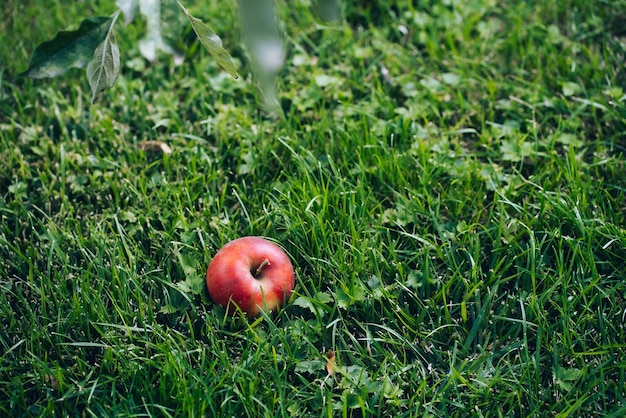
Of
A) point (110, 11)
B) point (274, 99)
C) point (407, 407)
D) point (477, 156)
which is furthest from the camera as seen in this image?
point (110, 11)

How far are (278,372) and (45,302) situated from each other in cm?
77

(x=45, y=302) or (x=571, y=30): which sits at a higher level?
(x=571, y=30)

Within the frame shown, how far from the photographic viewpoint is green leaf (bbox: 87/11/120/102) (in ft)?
4.84

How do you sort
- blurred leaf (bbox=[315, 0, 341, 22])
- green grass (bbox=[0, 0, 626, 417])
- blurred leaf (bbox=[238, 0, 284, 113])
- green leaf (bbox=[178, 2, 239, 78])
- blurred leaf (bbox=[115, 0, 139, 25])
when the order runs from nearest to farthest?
blurred leaf (bbox=[238, 0, 284, 113]), blurred leaf (bbox=[315, 0, 341, 22]), green leaf (bbox=[178, 2, 239, 78]), blurred leaf (bbox=[115, 0, 139, 25]), green grass (bbox=[0, 0, 626, 417])

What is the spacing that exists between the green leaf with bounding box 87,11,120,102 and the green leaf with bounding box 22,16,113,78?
40mm

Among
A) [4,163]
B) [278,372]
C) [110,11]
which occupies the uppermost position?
[110,11]

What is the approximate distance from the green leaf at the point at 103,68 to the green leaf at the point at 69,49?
0.13 feet

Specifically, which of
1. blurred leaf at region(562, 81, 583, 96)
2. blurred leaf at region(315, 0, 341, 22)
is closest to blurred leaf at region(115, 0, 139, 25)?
blurred leaf at region(315, 0, 341, 22)

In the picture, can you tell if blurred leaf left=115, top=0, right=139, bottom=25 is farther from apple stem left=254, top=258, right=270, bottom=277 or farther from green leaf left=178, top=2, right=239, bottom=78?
apple stem left=254, top=258, right=270, bottom=277

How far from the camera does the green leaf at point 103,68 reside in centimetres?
148

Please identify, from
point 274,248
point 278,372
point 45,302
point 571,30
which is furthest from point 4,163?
point 571,30

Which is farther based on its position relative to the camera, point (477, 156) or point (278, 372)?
point (477, 156)

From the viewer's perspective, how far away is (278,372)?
1797mm

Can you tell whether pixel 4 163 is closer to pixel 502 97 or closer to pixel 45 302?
pixel 45 302
